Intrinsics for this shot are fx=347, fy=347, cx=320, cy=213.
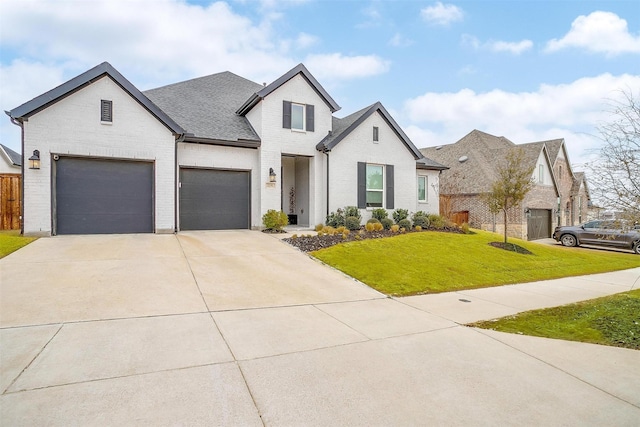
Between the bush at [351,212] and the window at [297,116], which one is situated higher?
the window at [297,116]

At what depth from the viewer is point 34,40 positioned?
12.7 meters

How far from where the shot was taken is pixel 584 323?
225 inches

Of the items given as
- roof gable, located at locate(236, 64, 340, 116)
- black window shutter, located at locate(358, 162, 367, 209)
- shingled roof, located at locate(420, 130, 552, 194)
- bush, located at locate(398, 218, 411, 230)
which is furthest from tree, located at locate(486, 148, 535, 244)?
shingled roof, located at locate(420, 130, 552, 194)

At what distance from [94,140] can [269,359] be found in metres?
10.8

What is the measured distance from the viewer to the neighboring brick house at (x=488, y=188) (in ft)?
75.1

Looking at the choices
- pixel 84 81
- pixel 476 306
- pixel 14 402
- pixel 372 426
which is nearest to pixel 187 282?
pixel 14 402

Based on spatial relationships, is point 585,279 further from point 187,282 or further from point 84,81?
point 84,81

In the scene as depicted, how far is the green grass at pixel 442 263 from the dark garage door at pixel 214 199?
16.9 feet

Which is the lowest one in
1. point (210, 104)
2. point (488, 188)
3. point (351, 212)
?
point (351, 212)

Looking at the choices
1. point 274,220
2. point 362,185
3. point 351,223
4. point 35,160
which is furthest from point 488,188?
point 35,160

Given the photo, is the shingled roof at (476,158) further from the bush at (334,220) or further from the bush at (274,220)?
the bush at (274,220)

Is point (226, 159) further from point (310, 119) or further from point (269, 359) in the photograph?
point (269, 359)

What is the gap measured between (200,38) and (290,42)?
381 centimetres

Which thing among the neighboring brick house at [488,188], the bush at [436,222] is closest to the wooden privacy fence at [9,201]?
the bush at [436,222]
